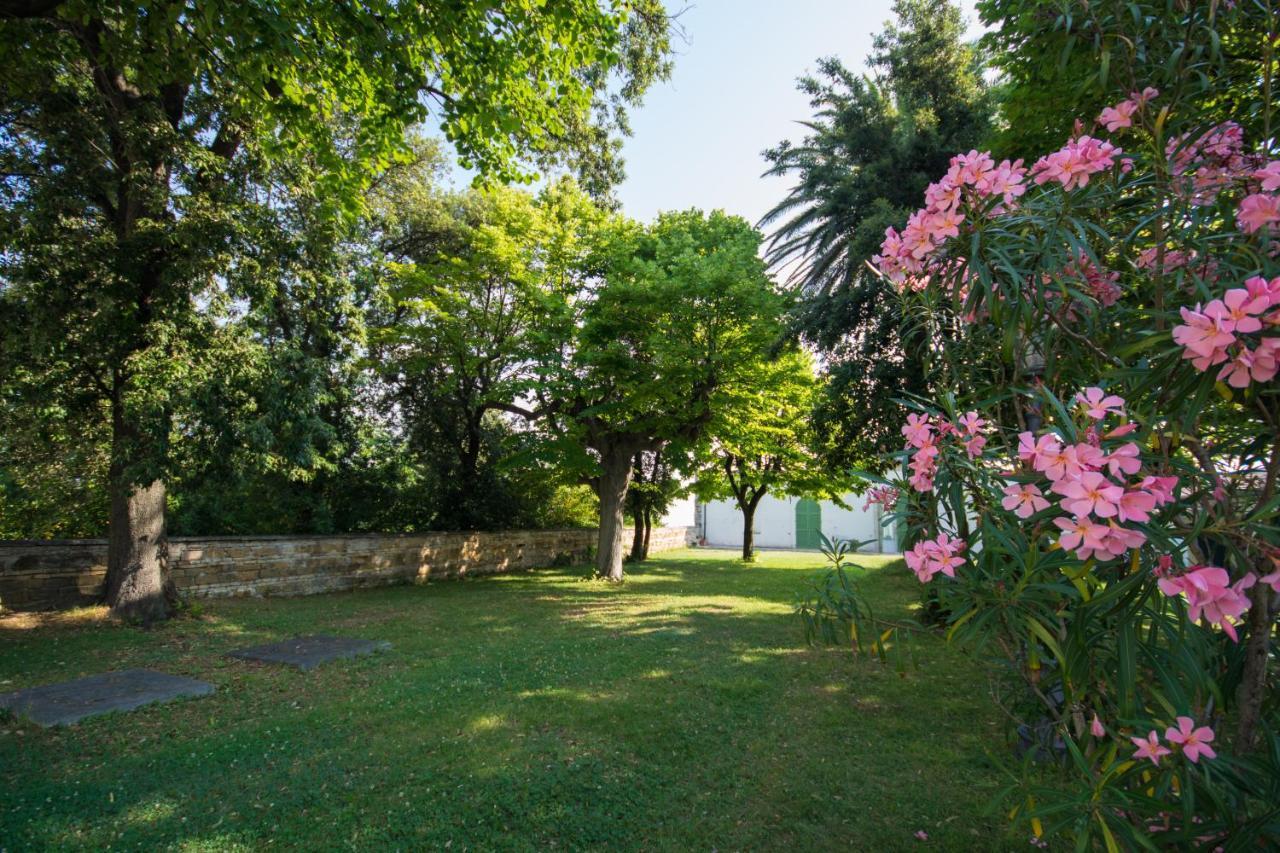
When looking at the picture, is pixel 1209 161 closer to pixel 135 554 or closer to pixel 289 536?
pixel 135 554

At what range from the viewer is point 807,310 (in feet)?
30.2

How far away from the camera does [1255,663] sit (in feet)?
5.15

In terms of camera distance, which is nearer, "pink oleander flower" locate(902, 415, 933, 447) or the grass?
"pink oleander flower" locate(902, 415, 933, 447)

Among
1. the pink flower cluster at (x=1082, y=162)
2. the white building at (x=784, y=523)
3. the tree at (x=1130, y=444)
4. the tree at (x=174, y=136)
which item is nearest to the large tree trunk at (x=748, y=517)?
the white building at (x=784, y=523)

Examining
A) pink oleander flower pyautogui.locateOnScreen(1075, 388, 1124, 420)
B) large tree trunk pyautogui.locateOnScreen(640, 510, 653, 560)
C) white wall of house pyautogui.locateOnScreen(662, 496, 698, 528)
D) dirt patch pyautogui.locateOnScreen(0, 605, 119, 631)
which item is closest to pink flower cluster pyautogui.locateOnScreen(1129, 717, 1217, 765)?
pink oleander flower pyautogui.locateOnScreen(1075, 388, 1124, 420)

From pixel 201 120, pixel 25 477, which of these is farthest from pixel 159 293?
pixel 25 477

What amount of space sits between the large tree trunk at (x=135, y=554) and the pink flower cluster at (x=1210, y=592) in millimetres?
8976

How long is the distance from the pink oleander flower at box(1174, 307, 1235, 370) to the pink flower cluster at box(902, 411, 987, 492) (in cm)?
65

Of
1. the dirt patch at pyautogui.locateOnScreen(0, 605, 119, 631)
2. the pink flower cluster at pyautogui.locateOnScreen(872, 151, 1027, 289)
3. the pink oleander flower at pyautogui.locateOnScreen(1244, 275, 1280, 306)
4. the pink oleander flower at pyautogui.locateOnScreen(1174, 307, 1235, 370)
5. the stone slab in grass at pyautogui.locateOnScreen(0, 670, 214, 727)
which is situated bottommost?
the stone slab in grass at pyautogui.locateOnScreen(0, 670, 214, 727)

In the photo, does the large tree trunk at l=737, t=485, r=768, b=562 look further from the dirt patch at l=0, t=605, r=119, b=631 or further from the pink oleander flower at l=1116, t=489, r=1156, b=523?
the pink oleander flower at l=1116, t=489, r=1156, b=523

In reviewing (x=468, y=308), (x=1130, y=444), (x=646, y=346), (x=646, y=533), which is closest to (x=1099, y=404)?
(x=1130, y=444)

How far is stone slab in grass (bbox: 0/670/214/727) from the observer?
13.9 ft

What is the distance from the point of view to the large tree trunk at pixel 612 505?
13188mm

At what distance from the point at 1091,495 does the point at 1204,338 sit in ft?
1.20
